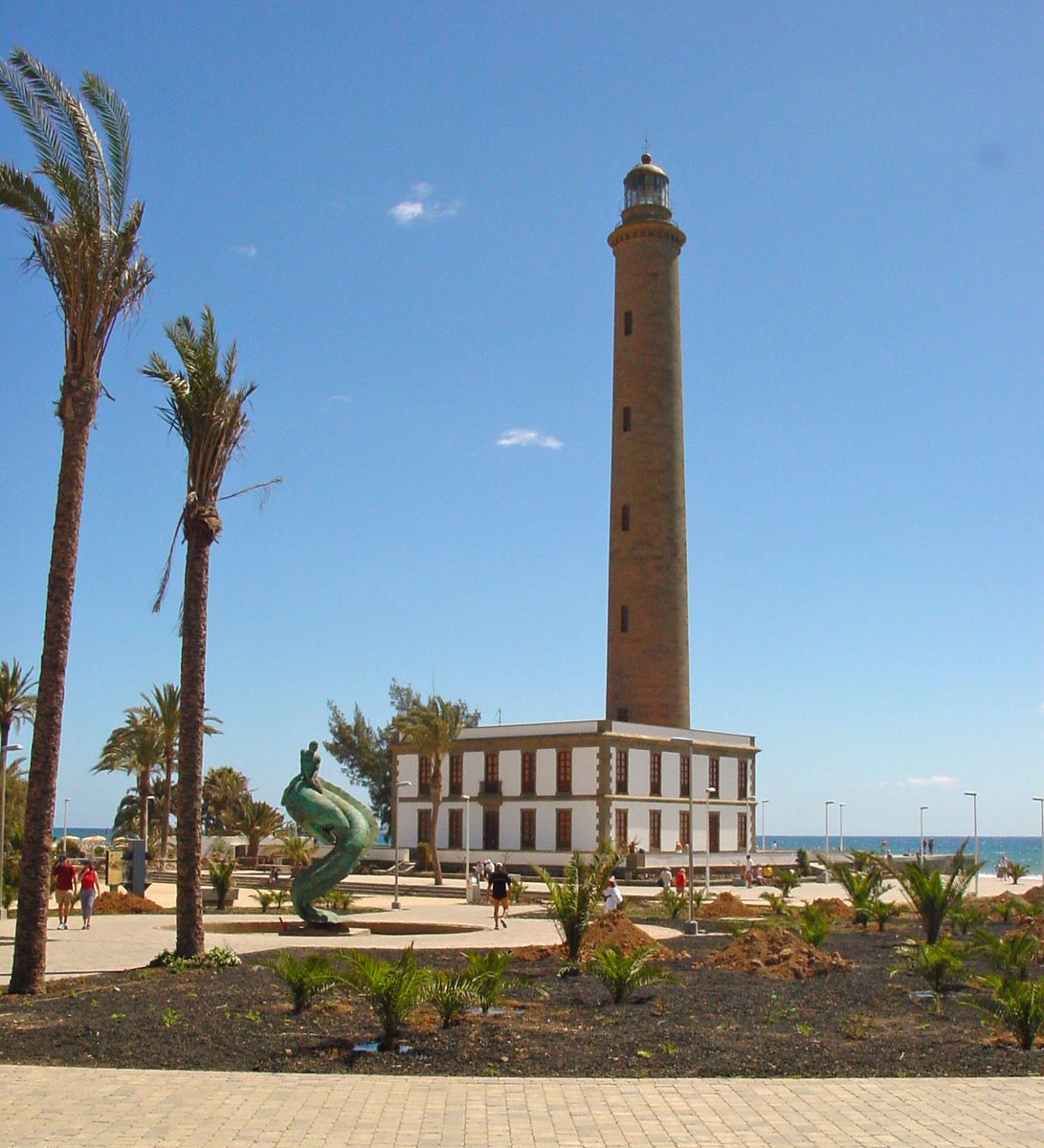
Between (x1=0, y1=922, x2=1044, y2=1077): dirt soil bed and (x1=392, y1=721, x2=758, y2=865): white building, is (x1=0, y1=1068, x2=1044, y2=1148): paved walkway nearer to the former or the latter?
(x1=0, y1=922, x2=1044, y2=1077): dirt soil bed

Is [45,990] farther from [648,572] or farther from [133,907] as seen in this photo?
[648,572]

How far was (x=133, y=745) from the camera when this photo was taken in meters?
54.1

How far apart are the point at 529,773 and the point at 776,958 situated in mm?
29677

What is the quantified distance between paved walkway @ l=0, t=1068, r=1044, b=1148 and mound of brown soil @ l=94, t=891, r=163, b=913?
Answer: 1924 centimetres

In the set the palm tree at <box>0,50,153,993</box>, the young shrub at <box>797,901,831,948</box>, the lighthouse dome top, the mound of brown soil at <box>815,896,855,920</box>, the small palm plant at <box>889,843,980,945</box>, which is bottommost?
the mound of brown soil at <box>815,896,855,920</box>

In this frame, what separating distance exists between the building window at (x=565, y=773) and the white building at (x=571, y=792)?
0.03 metres

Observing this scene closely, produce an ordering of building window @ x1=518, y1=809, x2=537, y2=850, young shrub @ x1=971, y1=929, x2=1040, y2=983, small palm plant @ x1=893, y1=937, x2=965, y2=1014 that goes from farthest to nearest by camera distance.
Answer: building window @ x1=518, y1=809, x2=537, y2=850, small palm plant @ x1=893, y1=937, x2=965, y2=1014, young shrub @ x1=971, y1=929, x2=1040, y2=983

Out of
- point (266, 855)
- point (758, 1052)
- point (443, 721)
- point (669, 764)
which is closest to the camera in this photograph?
point (758, 1052)

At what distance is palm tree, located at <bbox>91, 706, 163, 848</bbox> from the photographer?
172 feet

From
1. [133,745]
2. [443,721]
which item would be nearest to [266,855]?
[133,745]

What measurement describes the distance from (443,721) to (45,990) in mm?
27902

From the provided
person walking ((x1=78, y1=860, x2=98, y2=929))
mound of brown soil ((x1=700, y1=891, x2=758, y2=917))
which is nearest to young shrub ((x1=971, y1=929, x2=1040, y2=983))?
mound of brown soil ((x1=700, y1=891, x2=758, y2=917))

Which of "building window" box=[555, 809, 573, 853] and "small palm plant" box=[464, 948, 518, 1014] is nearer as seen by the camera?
"small palm plant" box=[464, 948, 518, 1014]

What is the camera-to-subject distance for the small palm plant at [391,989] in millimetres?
10055
